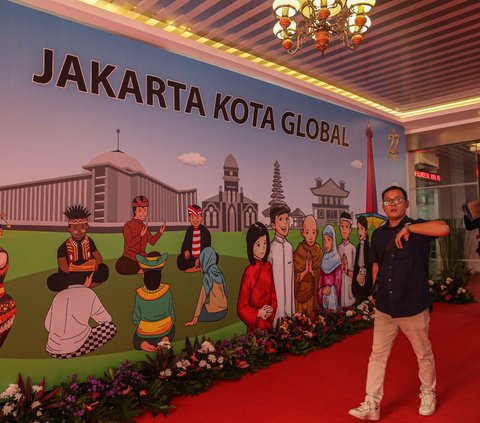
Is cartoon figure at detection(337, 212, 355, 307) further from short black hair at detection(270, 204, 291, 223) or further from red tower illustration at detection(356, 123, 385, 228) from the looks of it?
short black hair at detection(270, 204, 291, 223)

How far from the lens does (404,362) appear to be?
4.70 metres

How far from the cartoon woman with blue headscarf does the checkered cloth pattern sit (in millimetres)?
962

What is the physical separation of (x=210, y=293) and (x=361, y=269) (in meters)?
3.30

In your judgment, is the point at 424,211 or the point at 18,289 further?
the point at 424,211

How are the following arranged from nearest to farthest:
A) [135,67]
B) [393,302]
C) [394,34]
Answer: [393,302] → [135,67] → [394,34]

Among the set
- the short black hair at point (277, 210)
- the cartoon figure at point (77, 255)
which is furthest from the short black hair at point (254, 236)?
the cartoon figure at point (77, 255)

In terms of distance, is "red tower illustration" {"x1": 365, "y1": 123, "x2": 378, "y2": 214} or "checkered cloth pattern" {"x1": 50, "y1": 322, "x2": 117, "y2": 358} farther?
"red tower illustration" {"x1": 365, "y1": 123, "x2": 378, "y2": 214}

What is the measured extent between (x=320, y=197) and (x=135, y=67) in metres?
3.44

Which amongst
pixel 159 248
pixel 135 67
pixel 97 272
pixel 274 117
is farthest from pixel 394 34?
pixel 97 272

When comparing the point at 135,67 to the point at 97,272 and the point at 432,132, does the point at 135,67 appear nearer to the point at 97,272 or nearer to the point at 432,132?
the point at 97,272

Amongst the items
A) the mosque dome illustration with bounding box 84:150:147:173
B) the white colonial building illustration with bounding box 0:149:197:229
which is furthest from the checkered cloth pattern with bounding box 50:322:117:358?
the mosque dome illustration with bounding box 84:150:147:173

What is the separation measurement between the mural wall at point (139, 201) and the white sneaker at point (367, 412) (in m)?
2.11

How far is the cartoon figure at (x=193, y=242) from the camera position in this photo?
4.79m

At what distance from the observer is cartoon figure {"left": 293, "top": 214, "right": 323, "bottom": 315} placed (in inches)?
238
